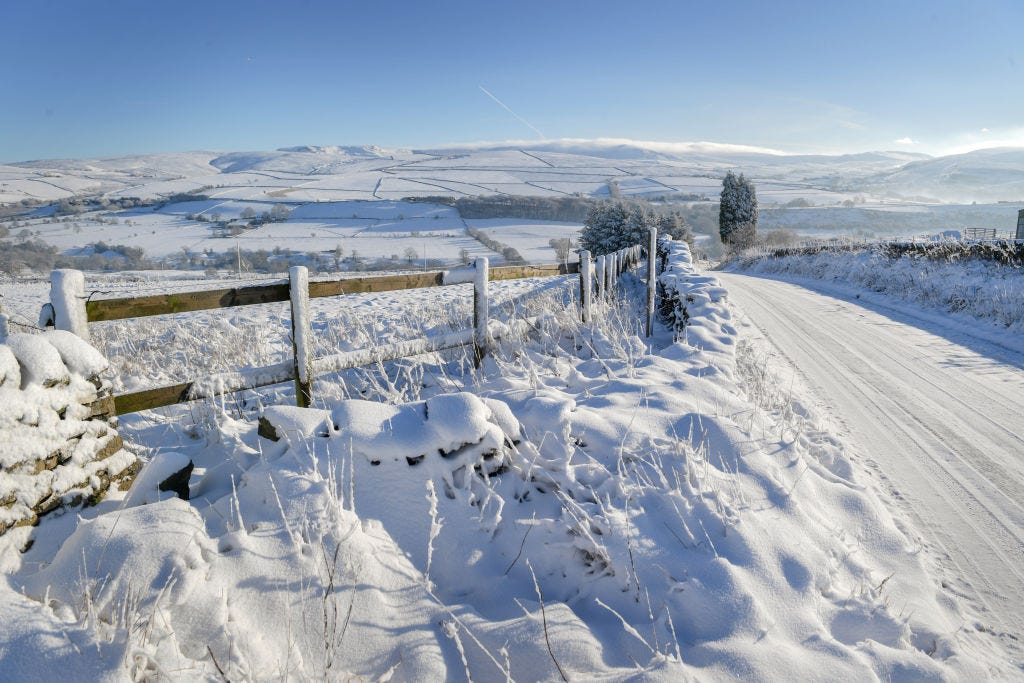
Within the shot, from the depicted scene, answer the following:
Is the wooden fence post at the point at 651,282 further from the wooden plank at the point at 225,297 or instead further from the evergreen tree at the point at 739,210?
the evergreen tree at the point at 739,210

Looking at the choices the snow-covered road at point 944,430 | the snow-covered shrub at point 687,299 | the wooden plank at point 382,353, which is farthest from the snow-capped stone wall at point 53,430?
the snow-covered shrub at point 687,299

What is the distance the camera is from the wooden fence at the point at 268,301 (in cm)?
321

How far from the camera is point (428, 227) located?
67.8m

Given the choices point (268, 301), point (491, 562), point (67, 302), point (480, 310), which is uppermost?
point (67, 302)

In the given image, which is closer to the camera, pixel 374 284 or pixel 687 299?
pixel 374 284

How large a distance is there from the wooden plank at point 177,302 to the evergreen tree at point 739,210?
57.2 meters

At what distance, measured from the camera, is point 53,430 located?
2473 millimetres

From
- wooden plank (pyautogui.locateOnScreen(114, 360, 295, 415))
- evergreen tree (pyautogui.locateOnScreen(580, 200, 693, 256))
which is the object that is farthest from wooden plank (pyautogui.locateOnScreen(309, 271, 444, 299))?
evergreen tree (pyautogui.locateOnScreen(580, 200, 693, 256))

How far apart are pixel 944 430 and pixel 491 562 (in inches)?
189

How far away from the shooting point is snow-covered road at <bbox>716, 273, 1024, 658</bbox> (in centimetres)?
304

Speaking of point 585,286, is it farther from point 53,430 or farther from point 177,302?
point 53,430

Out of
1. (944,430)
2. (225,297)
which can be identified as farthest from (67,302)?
(944,430)

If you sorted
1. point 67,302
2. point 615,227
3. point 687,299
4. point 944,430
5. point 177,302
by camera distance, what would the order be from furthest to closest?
1. point 615,227
2. point 687,299
3. point 944,430
4. point 177,302
5. point 67,302

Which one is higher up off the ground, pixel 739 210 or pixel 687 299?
pixel 739 210
